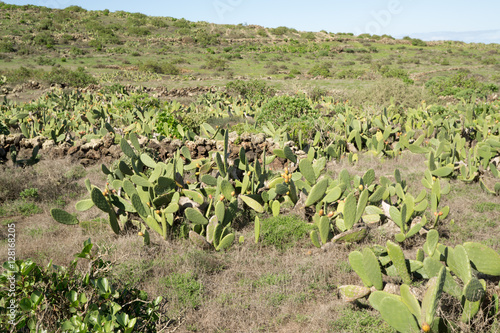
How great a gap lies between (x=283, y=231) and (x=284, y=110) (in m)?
6.39

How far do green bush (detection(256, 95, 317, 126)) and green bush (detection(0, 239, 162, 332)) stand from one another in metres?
7.77

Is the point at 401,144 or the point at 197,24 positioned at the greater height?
the point at 197,24

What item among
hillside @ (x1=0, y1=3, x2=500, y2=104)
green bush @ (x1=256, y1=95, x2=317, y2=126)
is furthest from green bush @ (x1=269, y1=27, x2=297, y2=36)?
green bush @ (x1=256, y1=95, x2=317, y2=126)

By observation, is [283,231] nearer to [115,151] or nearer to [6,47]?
[115,151]

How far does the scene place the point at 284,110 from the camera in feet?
33.4

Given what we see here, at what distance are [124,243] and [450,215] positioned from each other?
4214mm

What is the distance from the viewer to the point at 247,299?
10.4ft

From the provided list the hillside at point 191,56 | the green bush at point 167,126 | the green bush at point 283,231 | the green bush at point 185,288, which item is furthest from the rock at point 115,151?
the hillside at point 191,56

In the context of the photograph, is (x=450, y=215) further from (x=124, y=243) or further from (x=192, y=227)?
(x=124, y=243)

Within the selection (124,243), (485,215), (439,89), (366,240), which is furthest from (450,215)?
(439,89)

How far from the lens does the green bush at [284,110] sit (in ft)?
32.7

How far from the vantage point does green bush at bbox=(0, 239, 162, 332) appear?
6.66 ft

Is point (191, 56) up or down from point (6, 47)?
up

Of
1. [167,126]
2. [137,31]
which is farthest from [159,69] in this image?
[137,31]
